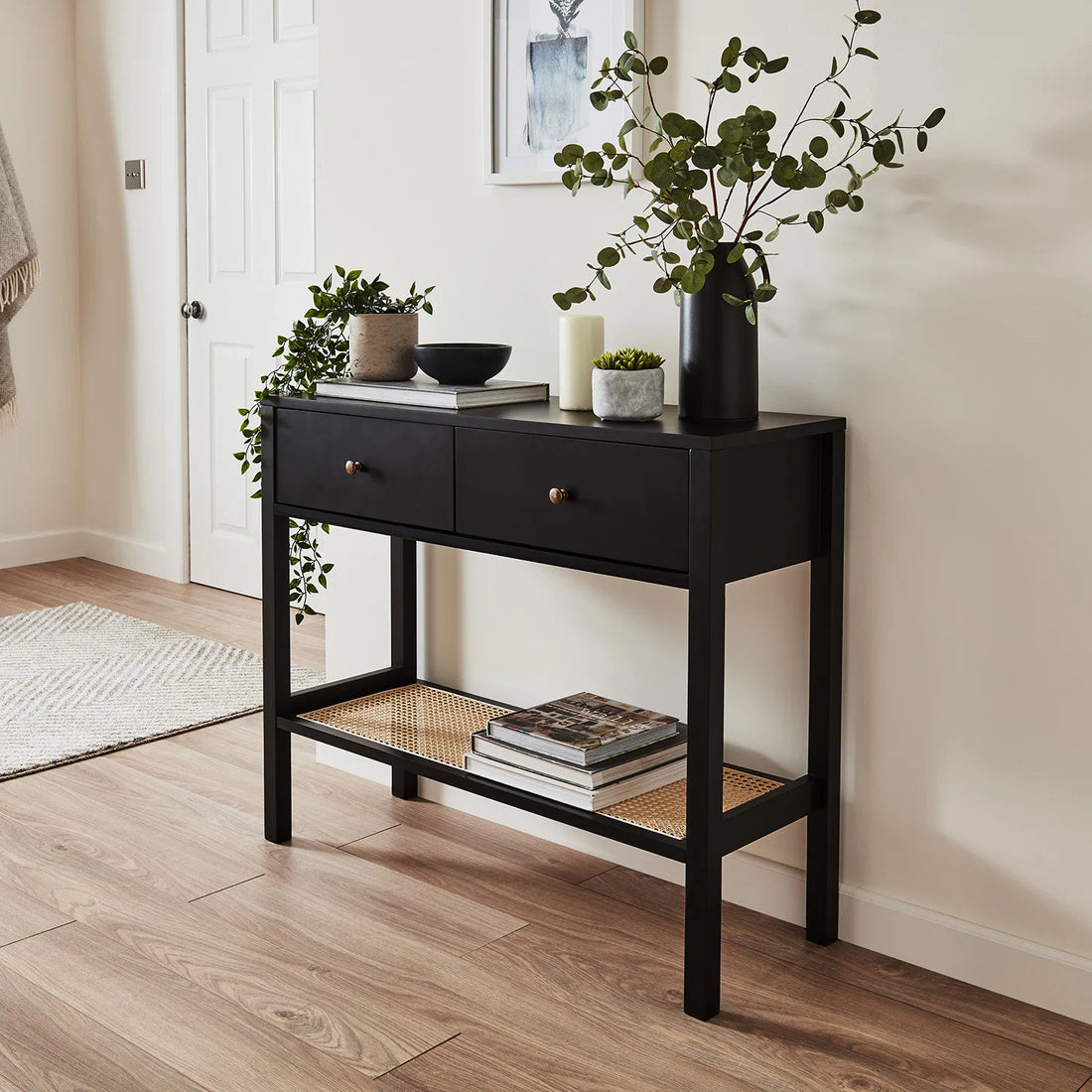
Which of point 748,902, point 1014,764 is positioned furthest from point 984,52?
point 748,902

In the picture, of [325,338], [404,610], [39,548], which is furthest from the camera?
[39,548]

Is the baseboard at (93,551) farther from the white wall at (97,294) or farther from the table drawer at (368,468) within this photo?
the table drawer at (368,468)

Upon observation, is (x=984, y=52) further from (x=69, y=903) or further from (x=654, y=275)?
(x=69, y=903)

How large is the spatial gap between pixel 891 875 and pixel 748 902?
271mm

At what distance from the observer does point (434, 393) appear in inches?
79.1

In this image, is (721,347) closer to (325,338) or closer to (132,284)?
(325,338)

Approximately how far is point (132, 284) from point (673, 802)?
10.6 ft

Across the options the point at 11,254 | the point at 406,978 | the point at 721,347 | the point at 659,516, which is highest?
the point at 11,254

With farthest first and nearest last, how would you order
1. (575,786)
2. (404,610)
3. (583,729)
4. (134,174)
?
1. (134,174)
2. (404,610)
3. (583,729)
4. (575,786)

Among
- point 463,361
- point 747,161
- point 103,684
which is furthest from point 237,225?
point 747,161

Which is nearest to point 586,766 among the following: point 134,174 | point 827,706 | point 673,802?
point 673,802

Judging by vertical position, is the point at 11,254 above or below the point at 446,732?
above

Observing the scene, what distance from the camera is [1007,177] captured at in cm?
174

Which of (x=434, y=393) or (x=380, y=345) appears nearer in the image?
(x=434, y=393)
